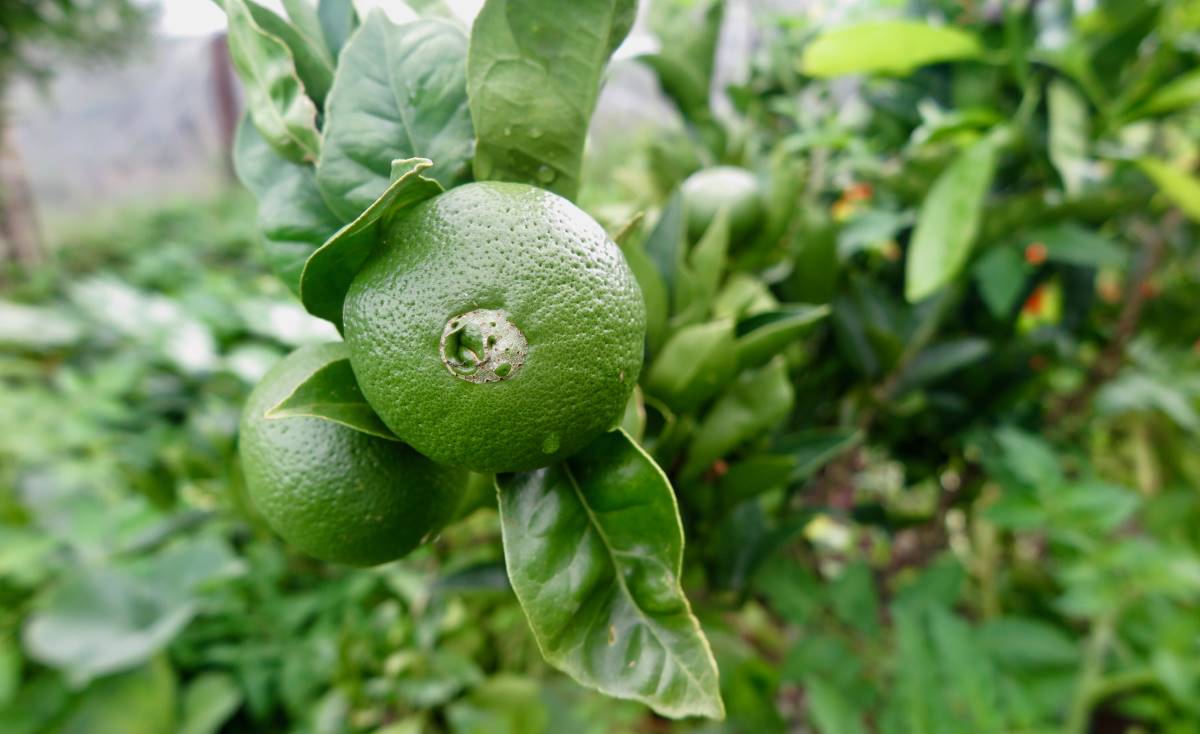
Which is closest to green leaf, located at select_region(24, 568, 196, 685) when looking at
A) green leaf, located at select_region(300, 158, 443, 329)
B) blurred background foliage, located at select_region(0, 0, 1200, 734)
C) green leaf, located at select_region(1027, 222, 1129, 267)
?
blurred background foliage, located at select_region(0, 0, 1200, 734)

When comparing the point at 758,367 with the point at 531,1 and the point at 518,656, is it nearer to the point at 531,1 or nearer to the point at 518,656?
the point at 531,1

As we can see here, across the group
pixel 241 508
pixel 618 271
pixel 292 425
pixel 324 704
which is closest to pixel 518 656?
pixel 324 704

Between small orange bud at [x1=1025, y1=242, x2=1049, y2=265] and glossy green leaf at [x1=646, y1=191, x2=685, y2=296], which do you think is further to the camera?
small orange bud at [x1=1025, y1=242, x2=1049, y2=265]

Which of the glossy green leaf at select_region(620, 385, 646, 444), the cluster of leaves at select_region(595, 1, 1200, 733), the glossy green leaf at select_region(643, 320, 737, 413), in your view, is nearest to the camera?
the glossy green leaf at select_region(620, 385, 646, 444)

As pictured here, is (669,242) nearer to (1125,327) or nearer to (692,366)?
(692,366)

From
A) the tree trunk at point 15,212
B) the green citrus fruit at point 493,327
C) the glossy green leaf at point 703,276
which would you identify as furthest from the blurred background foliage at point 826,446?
the tree trunk at point 15,212

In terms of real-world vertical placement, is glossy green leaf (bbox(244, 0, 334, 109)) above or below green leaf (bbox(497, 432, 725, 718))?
above

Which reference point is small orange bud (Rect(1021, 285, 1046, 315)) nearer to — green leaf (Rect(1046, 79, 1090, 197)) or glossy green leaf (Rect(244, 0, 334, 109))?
green leaf (Rect(1046, 79, 1090, 197))
